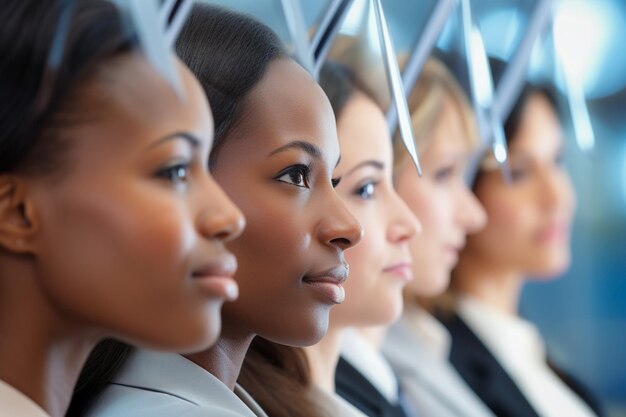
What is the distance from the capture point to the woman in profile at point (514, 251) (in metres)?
1.62

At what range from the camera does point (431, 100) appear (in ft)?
4.39

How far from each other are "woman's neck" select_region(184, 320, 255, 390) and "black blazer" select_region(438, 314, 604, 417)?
0.84m

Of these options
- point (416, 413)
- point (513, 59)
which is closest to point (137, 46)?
point (513, 59)

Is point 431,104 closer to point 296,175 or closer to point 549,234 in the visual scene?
point 549,234

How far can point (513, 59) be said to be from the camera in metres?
1.04

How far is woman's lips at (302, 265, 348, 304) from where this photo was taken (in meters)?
0.73

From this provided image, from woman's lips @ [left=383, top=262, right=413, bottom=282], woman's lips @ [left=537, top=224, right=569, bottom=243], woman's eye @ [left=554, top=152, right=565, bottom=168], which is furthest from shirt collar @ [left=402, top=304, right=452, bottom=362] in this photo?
woman's lips @ [left=383, top=262, right=413, bottom=282]

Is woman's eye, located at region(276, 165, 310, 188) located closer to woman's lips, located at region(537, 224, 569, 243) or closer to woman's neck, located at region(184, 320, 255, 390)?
woman's neck, located at region(184, 320, 255, 390)

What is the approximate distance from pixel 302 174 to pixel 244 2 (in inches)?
5.6

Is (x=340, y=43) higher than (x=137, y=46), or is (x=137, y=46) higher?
(x=137, y=46)

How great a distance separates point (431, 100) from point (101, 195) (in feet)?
2.66

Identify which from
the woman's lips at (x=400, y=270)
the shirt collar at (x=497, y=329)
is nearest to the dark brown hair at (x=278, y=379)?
the woman's lips at (x=400, y=270)

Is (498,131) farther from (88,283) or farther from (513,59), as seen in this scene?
(88,283)

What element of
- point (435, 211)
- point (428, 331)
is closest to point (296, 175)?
point (435, 211)
